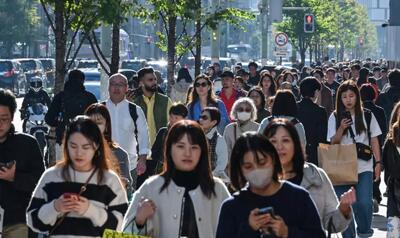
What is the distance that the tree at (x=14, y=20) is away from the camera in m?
77.9

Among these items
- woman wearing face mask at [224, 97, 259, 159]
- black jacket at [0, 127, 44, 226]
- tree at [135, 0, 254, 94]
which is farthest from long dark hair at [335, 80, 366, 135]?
tree at [135, 0, 254, 94]

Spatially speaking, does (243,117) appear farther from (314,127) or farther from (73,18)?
(73,18)

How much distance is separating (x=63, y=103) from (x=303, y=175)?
22.9 ft

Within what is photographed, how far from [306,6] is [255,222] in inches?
→ 2388

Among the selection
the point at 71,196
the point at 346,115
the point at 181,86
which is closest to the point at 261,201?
the point at 71,196

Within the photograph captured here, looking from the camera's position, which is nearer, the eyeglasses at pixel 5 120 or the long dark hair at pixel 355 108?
the eyeglasses at pixel 5 120

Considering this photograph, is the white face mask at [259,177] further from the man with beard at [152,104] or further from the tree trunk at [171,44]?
the tree trunk at [171,44]

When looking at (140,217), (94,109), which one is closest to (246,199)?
(140,217)

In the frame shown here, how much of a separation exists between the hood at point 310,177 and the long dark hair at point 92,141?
1175mm

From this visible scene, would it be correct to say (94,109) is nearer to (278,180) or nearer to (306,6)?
(278,180)

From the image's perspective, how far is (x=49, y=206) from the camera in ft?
24.2

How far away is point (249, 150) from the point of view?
615 cm

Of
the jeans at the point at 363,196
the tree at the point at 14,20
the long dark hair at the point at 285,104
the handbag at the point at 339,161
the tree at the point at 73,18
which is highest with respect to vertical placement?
the tree at the point at 14,20

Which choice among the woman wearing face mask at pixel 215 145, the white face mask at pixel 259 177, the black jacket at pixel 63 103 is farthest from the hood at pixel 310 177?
the black jacket at pixel 63 103
